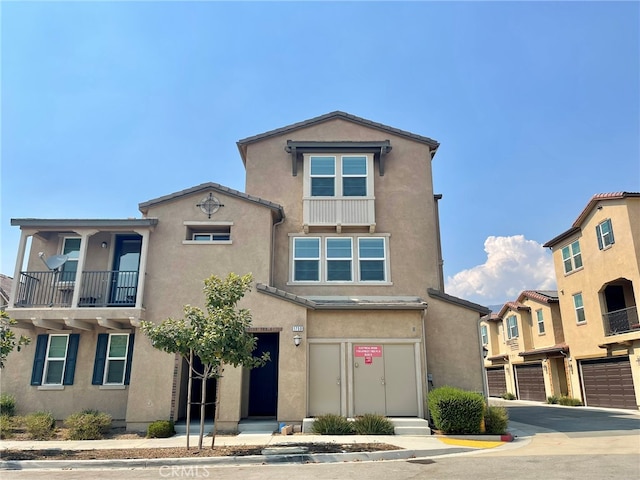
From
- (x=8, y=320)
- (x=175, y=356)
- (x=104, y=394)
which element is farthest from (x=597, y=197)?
(x=8, y=320)

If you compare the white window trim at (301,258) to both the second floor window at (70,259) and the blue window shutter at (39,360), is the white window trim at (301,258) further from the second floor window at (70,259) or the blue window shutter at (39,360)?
the blue window shutter at (39,360)

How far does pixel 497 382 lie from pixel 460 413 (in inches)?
1105

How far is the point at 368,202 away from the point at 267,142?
5.20m

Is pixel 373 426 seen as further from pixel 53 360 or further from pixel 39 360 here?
pixel 39 360

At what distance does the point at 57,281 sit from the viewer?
53.4 feet

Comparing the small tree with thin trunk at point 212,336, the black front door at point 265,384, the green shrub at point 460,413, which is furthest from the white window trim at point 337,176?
the green shrub at point 460,413

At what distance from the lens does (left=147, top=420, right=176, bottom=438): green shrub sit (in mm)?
13402

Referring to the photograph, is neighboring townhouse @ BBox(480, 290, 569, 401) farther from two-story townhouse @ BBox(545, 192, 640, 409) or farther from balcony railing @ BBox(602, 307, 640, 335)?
balcony railing @ BBox(602, 307, 640, 335)

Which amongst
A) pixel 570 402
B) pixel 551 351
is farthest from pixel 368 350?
pixel 551 351

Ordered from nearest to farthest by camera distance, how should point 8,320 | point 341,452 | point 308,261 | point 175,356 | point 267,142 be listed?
1. point 341,452
2. point 8,320
3. point 175,356
4. point 308,261
5. point 267,142

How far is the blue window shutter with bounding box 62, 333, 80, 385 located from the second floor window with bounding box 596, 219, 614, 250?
25333mm

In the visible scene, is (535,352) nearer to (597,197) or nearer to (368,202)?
(597,197)

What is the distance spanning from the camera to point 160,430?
13438 millimetres

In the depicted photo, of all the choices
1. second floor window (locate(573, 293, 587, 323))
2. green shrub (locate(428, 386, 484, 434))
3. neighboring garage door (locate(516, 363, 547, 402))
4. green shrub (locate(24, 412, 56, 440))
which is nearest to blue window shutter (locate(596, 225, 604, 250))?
second floor window (locate(573, 293, 587, 323))
